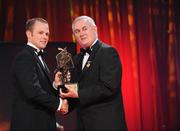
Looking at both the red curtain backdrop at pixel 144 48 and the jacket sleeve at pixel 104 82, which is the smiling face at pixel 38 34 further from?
the red curtain backdrop at pixel 144 48

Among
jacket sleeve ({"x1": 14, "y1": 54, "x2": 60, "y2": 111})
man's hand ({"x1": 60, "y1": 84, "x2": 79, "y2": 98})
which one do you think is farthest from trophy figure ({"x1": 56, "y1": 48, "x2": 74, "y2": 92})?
jacket sleeve ({"x1": 14, "y1": 54, "x2": 60, "y2": 111})

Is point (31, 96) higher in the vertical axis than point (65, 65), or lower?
lower

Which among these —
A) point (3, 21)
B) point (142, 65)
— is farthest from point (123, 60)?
point (3, 21)

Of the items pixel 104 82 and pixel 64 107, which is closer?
pixel 104 82

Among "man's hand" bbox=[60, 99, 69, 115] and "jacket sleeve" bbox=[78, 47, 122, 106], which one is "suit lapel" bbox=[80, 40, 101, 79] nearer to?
"jacket sleeve" bbox=[78, 47, 122, 106]

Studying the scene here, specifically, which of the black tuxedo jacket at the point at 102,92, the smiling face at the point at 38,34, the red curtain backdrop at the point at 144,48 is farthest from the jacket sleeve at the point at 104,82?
the red curtain backdrop at the point at 144,48

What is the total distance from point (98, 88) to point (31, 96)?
490mm

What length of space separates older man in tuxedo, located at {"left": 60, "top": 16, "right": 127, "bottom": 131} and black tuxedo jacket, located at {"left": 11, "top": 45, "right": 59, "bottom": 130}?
16cm

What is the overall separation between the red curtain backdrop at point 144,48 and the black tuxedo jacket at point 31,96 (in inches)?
75.4

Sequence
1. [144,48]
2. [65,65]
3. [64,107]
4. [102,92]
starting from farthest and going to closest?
[144,48]
[64,107]
[65,65]
[102,92]

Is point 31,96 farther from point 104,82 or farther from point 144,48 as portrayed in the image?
point 144,48

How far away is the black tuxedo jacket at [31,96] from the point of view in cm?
256

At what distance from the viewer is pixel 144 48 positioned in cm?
499

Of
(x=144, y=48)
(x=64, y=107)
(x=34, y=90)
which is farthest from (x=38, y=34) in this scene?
(x=144, y=48)
